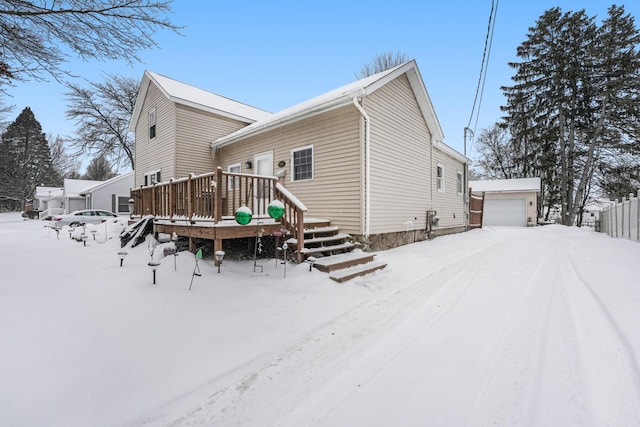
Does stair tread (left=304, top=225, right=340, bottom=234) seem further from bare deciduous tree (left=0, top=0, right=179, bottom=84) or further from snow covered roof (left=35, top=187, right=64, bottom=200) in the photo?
snow covered roof (left=35, top=187, right=64, bottom=200)

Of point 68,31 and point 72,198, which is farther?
point 72,198

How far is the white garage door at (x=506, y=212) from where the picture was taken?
19609 mm

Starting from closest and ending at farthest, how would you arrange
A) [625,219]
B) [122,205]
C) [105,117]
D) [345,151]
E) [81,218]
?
[345,151] < [625,219] < [81,218] < [105,117] < [122,205]

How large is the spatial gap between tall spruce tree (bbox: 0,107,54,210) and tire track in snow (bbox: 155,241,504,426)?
4159 centimetres

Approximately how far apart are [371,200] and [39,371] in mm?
6242

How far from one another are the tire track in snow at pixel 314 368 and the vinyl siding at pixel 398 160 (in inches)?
148

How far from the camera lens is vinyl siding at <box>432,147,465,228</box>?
1093 centimetres

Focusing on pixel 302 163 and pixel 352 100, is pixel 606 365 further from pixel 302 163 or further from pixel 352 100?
pixel 302 163

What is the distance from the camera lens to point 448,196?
11.9 m

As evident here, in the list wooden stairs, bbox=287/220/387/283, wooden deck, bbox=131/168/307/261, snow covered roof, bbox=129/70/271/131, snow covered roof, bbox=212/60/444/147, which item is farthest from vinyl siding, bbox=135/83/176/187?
wooden stairs, bbox=287/220/387/283

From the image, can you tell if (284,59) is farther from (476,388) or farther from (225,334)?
(476,388)

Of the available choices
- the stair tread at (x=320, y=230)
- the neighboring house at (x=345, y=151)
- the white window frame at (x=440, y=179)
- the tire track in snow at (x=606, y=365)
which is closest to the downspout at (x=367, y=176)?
the neighboring house at (x=345, y=151)

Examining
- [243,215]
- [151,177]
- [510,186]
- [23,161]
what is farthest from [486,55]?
[23,161]

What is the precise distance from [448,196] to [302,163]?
276 inches
